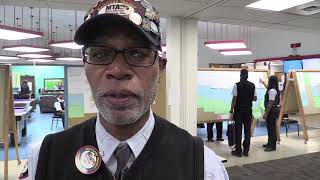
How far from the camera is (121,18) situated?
71cm

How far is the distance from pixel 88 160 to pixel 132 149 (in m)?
0.11

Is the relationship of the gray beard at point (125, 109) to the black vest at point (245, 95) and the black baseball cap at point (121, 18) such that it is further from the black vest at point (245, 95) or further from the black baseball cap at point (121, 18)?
the black vest at point (245, 95)

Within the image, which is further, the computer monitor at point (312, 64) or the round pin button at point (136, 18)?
the computer monitor at point (312, 64)

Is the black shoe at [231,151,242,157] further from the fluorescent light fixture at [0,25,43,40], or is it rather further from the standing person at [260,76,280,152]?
the fluorescent light fixture at [0,25,43,40]

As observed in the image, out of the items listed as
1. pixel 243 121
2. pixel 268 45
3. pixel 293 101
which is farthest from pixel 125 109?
pixel 268 45

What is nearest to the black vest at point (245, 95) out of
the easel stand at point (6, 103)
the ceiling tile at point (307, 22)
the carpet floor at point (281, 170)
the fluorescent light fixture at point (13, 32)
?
the carpet floor at point (281, 170)

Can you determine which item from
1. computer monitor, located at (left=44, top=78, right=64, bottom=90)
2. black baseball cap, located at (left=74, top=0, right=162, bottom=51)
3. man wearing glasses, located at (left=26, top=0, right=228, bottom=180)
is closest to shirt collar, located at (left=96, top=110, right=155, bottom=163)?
man wearing glasses, located at (left=26, top=0, right=228, bottom=180)

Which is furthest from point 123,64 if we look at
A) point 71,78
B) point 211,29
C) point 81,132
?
point 211,29

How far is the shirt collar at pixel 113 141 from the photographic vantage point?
2.50 ft

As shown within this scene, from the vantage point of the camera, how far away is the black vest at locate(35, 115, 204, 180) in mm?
747

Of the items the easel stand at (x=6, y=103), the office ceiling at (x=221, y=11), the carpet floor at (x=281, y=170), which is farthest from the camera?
the carpet floor at (x=281, y=170)

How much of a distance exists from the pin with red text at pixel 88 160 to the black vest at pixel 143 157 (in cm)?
1

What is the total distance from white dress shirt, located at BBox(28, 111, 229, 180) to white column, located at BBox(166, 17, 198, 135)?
4.20 metres

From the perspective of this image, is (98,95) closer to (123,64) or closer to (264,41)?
(123,64)
